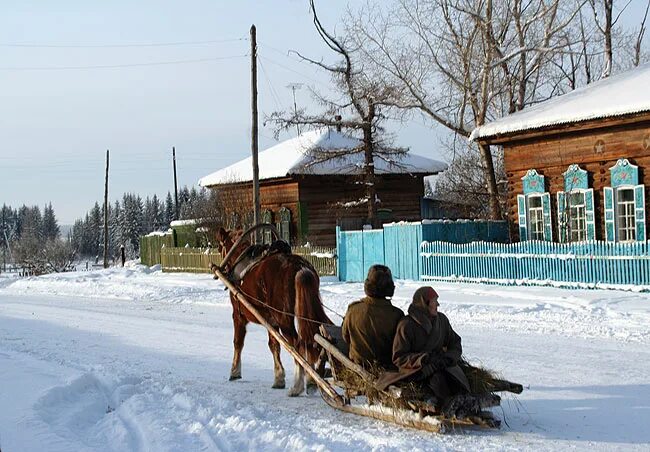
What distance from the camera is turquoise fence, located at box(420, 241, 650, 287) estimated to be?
759 inches

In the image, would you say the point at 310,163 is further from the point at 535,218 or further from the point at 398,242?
the point at 535,218

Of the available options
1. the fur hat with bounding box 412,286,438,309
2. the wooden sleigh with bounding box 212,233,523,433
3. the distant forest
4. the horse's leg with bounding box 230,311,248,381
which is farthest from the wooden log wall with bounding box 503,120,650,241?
the distant forest

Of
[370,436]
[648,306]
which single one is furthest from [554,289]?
[370,436]

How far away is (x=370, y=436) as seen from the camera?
7078mm

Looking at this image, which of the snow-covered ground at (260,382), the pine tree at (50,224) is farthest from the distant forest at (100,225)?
the snow-covered ground at (260,382)

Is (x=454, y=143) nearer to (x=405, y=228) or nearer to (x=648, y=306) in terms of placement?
(x=405, y=228)

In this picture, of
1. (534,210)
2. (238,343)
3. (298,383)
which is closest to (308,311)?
(298,383)

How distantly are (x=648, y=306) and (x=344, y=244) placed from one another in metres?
12.5

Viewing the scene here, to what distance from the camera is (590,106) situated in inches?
952

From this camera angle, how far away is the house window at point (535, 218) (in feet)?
87.9

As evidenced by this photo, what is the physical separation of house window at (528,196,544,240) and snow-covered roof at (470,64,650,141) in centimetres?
253

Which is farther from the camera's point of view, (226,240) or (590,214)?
(590,214)

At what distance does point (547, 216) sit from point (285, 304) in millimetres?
18398

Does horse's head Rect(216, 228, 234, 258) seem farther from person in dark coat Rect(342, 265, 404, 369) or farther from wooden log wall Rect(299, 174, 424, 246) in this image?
wooden log wall Rect(299, 174, 424, 246)
